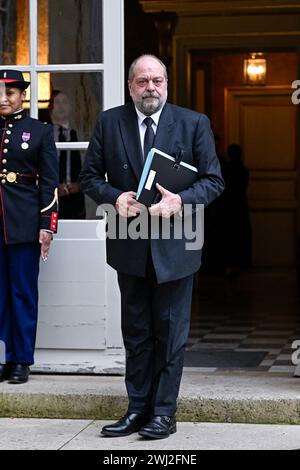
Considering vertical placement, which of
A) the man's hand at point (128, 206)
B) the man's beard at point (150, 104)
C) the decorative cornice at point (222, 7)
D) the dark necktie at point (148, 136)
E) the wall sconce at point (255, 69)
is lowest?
the man's hand at point (128, 206)

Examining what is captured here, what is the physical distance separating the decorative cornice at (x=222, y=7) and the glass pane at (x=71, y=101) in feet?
15.3

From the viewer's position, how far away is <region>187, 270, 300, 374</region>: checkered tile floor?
7.55m

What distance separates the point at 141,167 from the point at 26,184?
3.25 feet

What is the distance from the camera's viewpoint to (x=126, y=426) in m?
5.18

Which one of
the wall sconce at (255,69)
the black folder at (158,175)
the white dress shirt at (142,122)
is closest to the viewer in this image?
the black folder at (158,175)

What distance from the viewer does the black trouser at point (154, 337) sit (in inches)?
203

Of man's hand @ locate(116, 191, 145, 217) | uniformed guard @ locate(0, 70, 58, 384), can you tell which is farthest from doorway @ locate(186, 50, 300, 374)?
man's hand @ locate(116, 191, 145, 217)

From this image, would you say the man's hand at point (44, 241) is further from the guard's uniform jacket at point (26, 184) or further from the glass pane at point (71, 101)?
the glass pane at point (71, 101)

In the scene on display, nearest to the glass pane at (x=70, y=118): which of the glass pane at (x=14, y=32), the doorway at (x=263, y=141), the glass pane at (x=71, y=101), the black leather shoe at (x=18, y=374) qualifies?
the glass pane at (x=71, y=101)

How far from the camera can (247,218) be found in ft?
43.1

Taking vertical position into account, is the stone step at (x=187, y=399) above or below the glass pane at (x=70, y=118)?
below

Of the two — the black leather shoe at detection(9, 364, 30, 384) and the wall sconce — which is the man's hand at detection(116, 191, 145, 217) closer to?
the black leather shoe at detection(9, 364, 30, 384)

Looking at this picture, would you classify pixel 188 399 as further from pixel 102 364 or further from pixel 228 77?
pixel 228 77

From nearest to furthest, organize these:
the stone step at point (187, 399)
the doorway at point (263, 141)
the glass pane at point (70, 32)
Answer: the stone step at point (187, 399) < the glass pane at point (70, 32) < the doorway at point (263, 141)
